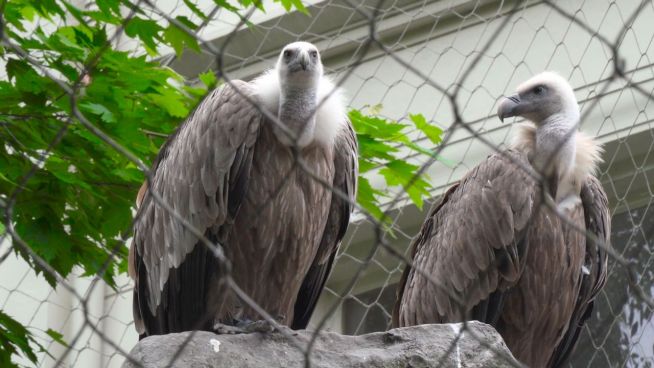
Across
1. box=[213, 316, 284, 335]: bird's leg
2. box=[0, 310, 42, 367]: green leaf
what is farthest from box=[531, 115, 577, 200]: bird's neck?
box=[0, 310, 42, 367]: green leaf

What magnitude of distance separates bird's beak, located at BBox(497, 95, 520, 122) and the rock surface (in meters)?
2.02

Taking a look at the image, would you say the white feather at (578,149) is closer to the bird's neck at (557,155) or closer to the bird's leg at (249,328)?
the bird's neck at (557,155)

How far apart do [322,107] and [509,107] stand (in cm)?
130

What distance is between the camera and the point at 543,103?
5.70 meters

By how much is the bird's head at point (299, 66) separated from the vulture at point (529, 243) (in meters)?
1.01

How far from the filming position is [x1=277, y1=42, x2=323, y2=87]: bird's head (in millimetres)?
4582

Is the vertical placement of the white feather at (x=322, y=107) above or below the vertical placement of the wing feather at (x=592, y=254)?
above

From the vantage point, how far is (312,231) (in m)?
4.79

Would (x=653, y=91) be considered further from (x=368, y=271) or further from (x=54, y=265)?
(x=54, y=265)

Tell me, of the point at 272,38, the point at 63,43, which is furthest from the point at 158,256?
the point at 272,38

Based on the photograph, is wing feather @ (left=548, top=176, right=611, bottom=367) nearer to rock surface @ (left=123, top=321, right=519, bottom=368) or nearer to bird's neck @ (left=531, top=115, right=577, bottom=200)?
bird's neck @ (left=531, top=115, right=577, bottom=200)

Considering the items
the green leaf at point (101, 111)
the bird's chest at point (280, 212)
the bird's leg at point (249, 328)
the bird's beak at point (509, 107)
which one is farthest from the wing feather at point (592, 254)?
the green leaf at point (101, 111)

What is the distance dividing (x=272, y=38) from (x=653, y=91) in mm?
2738

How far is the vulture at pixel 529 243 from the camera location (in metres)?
5.40
